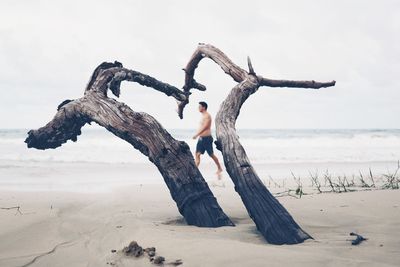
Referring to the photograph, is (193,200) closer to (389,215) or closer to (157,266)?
(157,266)

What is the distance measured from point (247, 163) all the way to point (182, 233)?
35.4 inches

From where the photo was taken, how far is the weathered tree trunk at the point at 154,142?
161 inches

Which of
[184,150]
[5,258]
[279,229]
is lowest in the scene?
[5,258]

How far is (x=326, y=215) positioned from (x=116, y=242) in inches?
94.1

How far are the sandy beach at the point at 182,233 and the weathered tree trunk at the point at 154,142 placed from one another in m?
0.25

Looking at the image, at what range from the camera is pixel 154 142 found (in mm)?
4199

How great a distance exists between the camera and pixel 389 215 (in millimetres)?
4332

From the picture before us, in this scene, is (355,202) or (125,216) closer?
(125,216)

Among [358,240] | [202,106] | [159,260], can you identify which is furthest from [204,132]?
[159,260]

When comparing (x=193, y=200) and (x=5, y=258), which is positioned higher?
(x=193, y=200)

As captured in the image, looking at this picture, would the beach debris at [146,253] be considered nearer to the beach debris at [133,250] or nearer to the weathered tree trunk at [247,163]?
the beach debris at [133,250]

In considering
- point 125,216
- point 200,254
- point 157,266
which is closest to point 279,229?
point 200,254

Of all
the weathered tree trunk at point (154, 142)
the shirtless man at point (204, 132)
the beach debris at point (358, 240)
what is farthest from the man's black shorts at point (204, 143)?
the beach debris at point (358, 240)

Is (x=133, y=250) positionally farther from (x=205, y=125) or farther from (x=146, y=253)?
(x=205, y=125)
